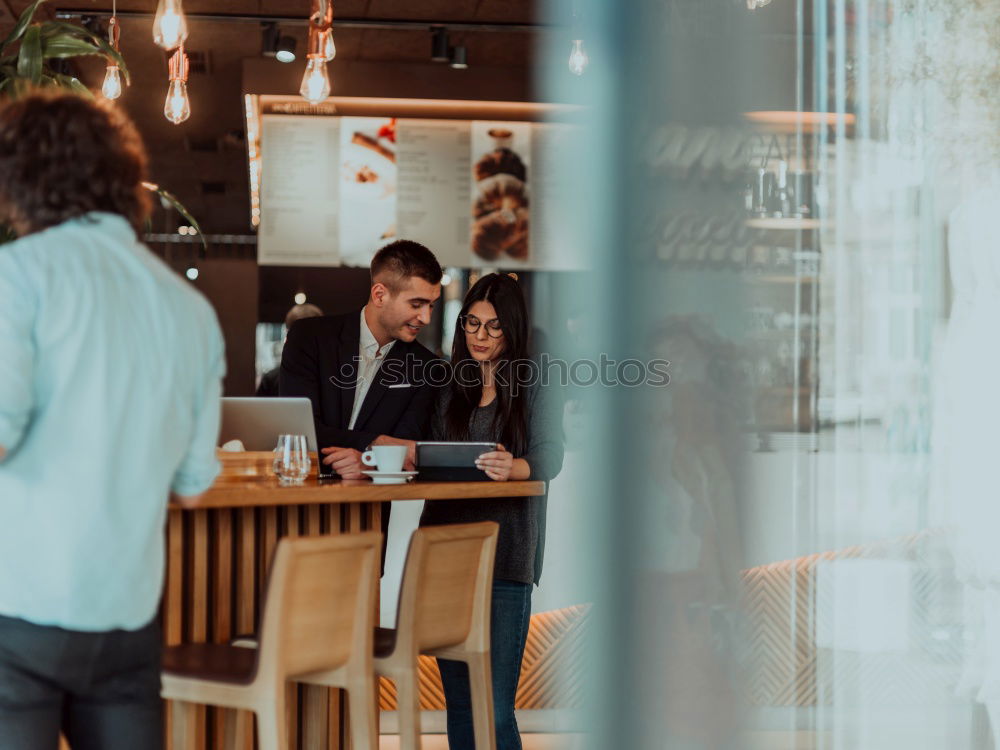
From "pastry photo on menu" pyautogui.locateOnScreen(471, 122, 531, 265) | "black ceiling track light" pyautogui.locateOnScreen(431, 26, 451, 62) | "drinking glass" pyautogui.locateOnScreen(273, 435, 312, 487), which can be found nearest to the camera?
"drinking glass" pyautogui.locateOnScreen(273, 435, 312, 487)

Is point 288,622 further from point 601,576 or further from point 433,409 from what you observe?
point 433,409

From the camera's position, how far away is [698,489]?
4.74ft

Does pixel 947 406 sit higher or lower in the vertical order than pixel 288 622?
higher

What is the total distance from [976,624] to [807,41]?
761mm

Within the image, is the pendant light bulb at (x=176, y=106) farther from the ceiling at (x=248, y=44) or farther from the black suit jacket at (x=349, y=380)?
the ceiling at (x=248, y=44)

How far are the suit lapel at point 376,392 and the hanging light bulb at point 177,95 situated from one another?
124cm

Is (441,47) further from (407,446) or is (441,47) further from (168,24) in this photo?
(407,446)

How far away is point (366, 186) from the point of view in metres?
6.24

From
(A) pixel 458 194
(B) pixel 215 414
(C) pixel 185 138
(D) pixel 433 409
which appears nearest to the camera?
(B) pixel 215 414

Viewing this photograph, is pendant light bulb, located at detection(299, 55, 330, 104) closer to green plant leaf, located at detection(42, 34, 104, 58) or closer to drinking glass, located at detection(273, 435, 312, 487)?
green plant leaf, located at detection(42, 34, 104, 58)

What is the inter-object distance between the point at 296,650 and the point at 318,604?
91 mm

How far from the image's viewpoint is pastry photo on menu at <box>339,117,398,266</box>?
6215 mm

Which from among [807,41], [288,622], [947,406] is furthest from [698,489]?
[288,622]

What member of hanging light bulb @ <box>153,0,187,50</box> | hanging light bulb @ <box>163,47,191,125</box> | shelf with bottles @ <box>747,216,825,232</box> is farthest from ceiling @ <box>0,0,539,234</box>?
shelf with bottles @ <box>747,216,825,232</box>
